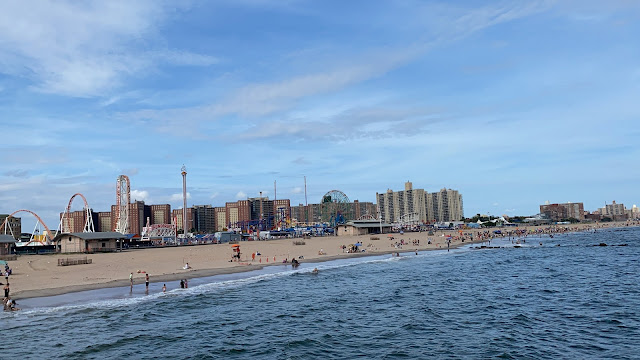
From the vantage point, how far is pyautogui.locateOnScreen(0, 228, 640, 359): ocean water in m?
20.5

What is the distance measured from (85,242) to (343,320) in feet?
202

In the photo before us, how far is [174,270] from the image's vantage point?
49.5 metres

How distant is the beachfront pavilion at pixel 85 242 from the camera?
240 feet

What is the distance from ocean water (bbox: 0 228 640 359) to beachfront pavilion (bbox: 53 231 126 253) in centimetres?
4128

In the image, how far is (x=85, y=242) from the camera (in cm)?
7312

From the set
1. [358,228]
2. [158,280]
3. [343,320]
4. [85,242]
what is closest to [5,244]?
[85,242]

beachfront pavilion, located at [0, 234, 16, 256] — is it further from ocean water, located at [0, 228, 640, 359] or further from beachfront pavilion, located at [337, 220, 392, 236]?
beachfront pavilion, located at [337, 220, 392, 236]

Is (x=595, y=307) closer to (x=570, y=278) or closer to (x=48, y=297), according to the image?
(x=570, y=278)

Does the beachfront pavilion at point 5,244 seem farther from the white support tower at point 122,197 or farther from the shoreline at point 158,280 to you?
the white support tower at point 122,197

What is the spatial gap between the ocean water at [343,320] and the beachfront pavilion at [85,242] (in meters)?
41.3

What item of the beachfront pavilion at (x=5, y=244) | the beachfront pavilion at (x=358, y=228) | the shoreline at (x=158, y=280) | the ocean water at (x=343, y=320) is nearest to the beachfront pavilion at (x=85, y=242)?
the beachfront pavilion at (x=5, y=244)

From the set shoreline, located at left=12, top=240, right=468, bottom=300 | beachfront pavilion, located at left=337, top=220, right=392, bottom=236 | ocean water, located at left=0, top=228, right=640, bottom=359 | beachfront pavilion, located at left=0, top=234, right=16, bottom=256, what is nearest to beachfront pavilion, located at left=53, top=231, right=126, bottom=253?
beachfront pavilion, located at left=0, top=234, right=16, bottom=256

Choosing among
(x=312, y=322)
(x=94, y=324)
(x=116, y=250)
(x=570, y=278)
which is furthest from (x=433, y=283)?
(x=116, y=250)

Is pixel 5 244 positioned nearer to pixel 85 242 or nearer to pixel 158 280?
pixel 85 242
